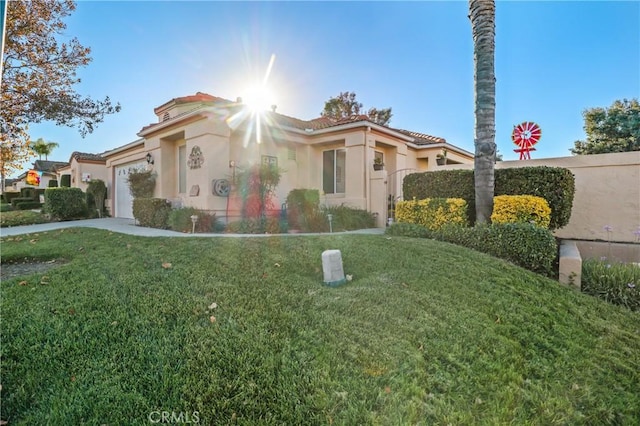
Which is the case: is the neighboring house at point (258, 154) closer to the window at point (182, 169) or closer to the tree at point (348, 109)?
the window at point (182, 169)

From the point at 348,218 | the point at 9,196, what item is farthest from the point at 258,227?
the point at 9,196

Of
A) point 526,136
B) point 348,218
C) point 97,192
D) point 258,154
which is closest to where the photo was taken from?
point 348,218

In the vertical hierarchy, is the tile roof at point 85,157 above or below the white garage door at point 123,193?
above

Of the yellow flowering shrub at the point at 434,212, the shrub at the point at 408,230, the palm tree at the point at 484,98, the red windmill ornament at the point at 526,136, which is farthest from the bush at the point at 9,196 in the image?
the red windmill ornament at the point at 526,136

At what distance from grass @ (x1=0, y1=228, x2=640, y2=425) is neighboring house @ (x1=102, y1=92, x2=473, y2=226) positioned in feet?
20.9

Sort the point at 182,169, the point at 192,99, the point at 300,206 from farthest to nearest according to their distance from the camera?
the point at 192,99, the point at 182,169, the point at 300,206

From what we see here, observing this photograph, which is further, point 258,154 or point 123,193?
point 123,193

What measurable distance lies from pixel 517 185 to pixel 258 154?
842 cm

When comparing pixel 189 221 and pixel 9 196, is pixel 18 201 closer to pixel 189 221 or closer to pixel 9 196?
pixel 9 196

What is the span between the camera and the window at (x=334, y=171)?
12.9 meters

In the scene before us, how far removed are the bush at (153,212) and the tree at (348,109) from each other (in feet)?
67.6

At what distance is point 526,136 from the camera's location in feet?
40.2

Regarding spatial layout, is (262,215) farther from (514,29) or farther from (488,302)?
(514,29)

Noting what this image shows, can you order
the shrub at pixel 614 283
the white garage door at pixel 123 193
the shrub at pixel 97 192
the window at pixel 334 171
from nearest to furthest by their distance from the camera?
the shrub at pixel 614 283 → the window at pixel 334 171 → the white garage door at pixel 123 193 → the shrub at pixel 97 192
